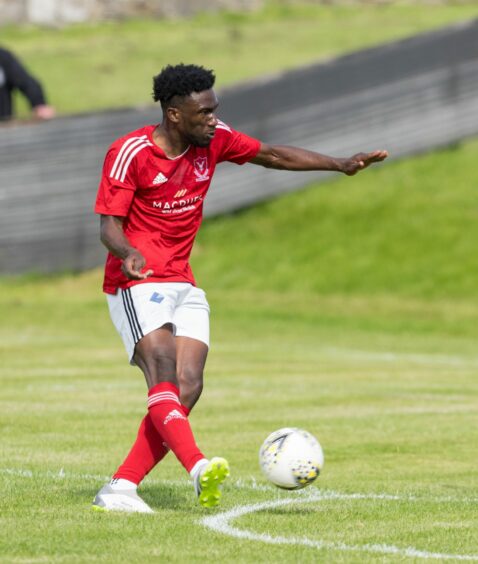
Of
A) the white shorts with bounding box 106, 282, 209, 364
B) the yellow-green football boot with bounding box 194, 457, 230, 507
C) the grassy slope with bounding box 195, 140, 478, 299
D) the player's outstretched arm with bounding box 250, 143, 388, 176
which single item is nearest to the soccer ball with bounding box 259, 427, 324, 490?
the yellow-green football boot with bounding box 194, 457, 230, 507

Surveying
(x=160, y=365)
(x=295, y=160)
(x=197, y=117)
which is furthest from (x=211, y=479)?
(x=295, y=160)

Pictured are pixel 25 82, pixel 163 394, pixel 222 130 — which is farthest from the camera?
pixel 25 82

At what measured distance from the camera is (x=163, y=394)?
795 centimetres

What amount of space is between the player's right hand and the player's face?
0.87 m

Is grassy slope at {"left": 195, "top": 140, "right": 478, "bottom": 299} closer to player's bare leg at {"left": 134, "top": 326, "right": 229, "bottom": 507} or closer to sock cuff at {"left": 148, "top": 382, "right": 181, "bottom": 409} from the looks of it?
player's bare leg at {"left": 134, "top": 326, "right": 229, "bottom": 507}

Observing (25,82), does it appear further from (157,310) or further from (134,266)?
(134,266)

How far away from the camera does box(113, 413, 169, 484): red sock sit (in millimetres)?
8016

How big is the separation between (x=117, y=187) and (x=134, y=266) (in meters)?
0.64

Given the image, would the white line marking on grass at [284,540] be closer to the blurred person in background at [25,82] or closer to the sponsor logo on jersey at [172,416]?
the sponsor logo on jersey at [172,416]

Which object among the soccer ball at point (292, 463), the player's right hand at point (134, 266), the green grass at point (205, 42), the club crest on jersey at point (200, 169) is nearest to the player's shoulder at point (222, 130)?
the club crest on jersey at point (200, 169)

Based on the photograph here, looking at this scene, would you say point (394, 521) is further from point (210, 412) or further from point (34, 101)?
point (34, 101)

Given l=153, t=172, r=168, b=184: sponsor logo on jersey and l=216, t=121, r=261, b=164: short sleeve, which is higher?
l=216, t=121, r=261, b=164: short sleeve

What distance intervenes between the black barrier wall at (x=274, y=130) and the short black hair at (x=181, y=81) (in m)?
16.9

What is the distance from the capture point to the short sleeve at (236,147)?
8672mm
